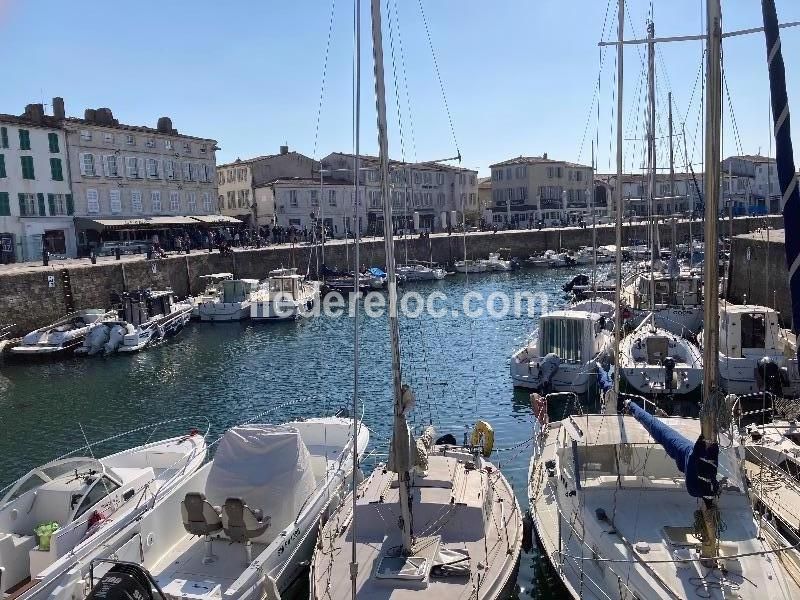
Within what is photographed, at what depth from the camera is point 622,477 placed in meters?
12.1

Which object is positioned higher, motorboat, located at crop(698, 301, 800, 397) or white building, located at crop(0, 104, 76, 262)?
white building, located at crop(0, 104, 76, 262)

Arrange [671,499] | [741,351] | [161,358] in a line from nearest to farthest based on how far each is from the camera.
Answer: [671,499], [741,351], [161,358]

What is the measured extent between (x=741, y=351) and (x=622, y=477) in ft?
43.9

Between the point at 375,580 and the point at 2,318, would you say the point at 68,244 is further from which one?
the point at 375,580

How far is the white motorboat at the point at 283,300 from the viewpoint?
146ft

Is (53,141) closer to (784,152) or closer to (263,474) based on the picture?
(263,474)

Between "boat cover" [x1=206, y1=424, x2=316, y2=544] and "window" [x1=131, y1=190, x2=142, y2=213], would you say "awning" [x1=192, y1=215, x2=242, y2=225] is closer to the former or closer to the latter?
"window" [x1=131, y1=190, x2=142, y2=213]

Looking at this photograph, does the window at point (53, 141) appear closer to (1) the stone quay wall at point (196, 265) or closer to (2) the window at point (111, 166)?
(2) the window at point (111, 166)

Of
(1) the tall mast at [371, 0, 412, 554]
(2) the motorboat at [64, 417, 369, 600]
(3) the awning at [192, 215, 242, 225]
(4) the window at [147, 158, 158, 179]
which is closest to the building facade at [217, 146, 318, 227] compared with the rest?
(3) the awning at [192, 215, 242, 225]

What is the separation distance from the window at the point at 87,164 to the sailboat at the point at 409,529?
167 feet

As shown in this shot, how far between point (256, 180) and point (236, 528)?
75.9 metres

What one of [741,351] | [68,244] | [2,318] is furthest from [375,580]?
[68,244]

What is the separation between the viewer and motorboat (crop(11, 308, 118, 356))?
3428 cm

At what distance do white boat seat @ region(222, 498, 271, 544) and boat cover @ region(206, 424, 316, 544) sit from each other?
602mm
